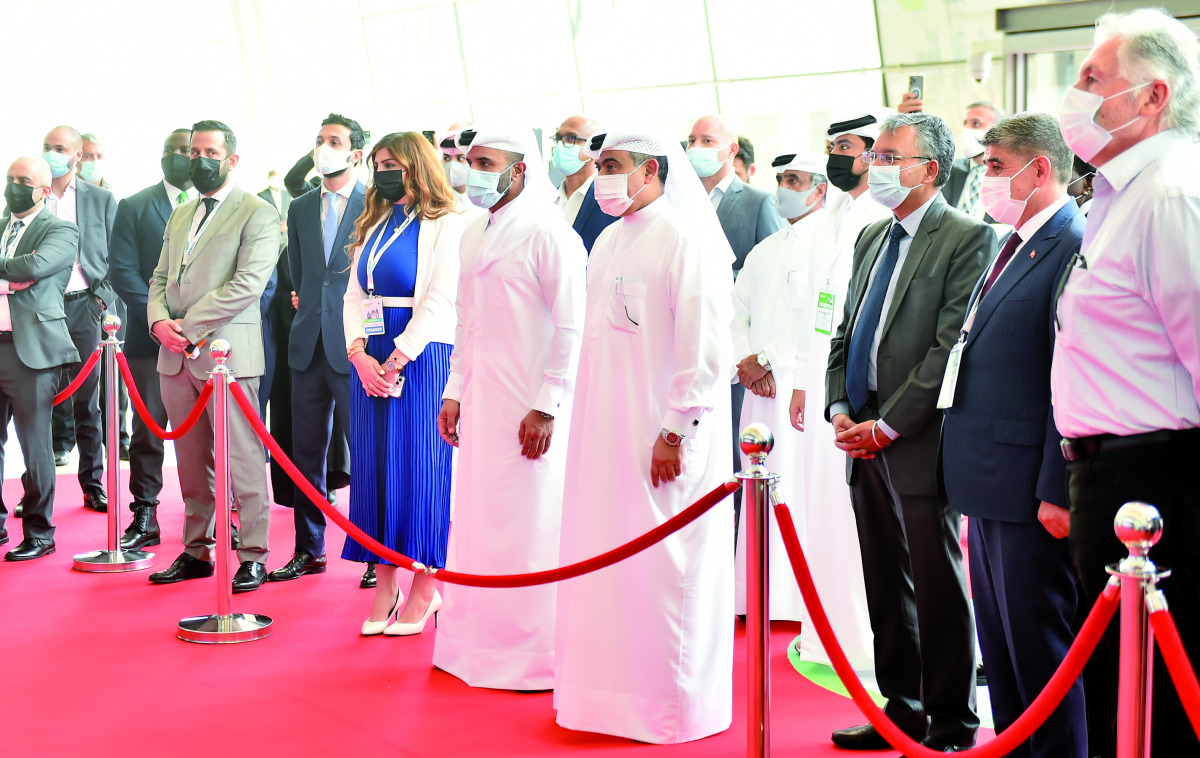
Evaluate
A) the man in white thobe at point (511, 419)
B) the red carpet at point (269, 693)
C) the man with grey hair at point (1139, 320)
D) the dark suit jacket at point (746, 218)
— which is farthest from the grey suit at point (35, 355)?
the man with grey hair at point (1139, 320)

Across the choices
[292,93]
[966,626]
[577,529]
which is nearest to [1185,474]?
[966,626]

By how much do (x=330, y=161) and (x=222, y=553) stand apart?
199 centimetres

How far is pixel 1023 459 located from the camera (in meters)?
2.90

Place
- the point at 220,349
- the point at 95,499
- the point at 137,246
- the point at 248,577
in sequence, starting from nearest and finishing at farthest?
the point at 220,349, the point at 248,577, the point at 137,246, the point at 95,499

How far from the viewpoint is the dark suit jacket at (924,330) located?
3252mm

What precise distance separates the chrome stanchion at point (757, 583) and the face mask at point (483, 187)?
176cm

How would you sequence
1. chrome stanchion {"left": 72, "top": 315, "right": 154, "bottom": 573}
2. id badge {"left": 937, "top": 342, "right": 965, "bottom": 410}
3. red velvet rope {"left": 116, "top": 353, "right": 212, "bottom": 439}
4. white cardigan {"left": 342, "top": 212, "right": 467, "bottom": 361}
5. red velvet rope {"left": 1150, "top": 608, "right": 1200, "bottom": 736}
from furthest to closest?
chrome stanchion {"left": 72, "top": 315, "right": 154, "bottom": 573} → red velvet rope {"left": 116, "top": 353, "right": 212, "bottom": 439} → white cardigan {"left": 342, "top": 212, "right": 467, "bottom": 361} → id badge {"left": 937, "top": 342, "right": 965, "bottom": 410} → red velvet rope {"left": 1150, "top": 608, "right": 1200, "bottom": 736}

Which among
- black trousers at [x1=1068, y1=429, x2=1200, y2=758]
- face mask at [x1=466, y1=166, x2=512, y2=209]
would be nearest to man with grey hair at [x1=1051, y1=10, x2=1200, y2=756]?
black trousers at [x1=1068, y1=429, x2=1200, y2=758]

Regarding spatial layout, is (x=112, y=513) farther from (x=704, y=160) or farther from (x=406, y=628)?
(x=704, y=160)

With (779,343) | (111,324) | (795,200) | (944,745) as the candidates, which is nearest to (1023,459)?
(944,745)

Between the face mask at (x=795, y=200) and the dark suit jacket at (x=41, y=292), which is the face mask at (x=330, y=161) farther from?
the face mask at (x=795, y=200)

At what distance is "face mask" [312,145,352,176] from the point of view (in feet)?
18.6

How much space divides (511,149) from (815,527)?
72.0 inches

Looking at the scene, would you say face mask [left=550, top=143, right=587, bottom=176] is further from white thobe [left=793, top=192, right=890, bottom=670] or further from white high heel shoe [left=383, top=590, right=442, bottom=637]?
white high heel shoe [left=383, top=590, right=442, bottom=637]
